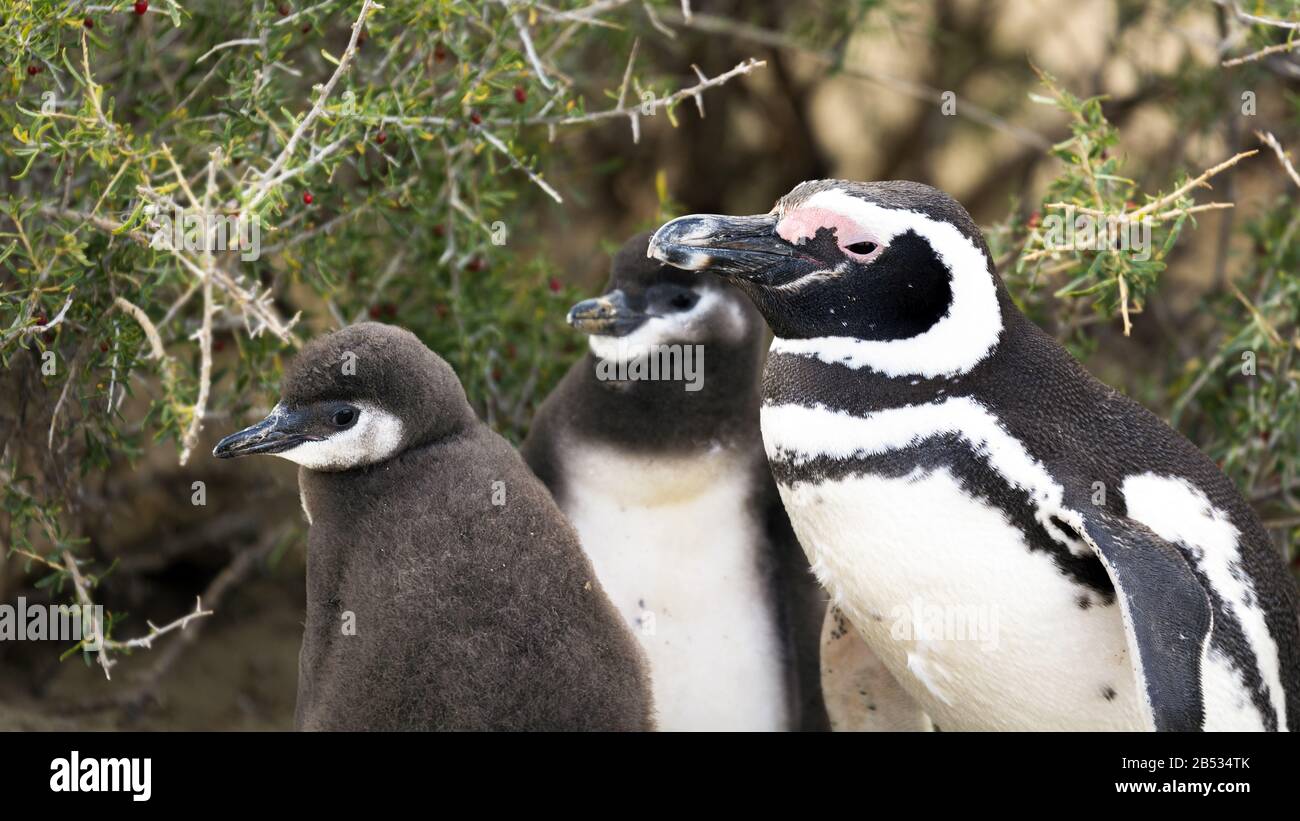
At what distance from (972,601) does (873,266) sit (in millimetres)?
441

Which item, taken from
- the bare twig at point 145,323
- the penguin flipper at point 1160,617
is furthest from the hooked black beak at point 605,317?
the penguin flipper at point 1160,617

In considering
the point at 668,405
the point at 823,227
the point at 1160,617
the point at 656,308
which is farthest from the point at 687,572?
the point at 1160,617

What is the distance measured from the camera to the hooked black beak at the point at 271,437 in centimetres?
192

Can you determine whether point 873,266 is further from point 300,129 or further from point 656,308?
→ point 300,129

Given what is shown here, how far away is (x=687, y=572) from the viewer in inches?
97.0

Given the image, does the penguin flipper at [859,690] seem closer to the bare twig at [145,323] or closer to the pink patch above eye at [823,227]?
the pink patch above eye at [823,227]

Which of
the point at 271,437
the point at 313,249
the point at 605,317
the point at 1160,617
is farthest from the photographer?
the point at 313,249

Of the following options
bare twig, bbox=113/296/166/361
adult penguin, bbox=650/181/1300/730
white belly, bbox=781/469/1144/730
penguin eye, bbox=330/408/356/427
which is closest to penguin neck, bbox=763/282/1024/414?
adult penguin, bbox=650/181/1300/730

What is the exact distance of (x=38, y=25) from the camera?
2.10m

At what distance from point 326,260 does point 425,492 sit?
29.7 inches

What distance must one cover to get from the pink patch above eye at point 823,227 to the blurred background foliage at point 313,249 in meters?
0.37

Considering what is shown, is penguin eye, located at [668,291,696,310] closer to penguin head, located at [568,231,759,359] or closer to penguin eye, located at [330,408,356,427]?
penguin head, located at [568,231,759,359]

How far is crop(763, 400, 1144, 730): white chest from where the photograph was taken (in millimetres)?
1947

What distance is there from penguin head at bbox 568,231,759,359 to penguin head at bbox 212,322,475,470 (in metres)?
0.46
